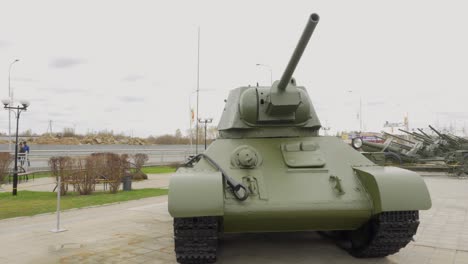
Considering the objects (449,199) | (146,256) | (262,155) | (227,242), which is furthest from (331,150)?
(449,199)

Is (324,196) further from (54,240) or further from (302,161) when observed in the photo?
(54,240)

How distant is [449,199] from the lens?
13703mm

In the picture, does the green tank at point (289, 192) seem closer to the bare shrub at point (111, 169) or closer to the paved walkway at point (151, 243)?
the paved walkway at point (151, 243)

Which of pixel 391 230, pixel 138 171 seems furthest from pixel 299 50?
pixel 138 171

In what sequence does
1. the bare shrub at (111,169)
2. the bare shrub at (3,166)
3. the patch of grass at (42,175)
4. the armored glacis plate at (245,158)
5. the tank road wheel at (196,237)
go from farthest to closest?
the patch of grass at (42,175)
the bare shrub at (3,166)
the bare shrub at (111,169)
the armored glacis plate at (245,158)
the tank road wheel at (196,237)

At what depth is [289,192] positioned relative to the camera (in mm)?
5777

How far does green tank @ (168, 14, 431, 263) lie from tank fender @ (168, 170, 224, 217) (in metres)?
0.01

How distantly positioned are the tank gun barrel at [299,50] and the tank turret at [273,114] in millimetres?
178

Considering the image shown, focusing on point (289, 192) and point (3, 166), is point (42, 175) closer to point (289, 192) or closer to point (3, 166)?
point (3, 166)

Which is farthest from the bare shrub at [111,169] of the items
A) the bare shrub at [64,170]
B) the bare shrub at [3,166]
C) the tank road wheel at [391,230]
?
the tank road wheel at [391,230]

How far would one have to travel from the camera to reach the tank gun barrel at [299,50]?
17.1ft

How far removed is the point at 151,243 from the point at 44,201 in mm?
6864

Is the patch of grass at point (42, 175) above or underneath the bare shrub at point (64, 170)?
underneath

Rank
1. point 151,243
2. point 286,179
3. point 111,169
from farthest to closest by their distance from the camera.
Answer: point 111,169 → point 151,243 → point 286,179
